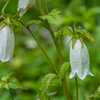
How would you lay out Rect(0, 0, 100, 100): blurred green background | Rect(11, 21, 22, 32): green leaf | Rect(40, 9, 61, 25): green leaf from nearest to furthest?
Rect(40, 9, 61, 25): green leaf < Rect(11, 21, 22, 32): green leaf < Rect(0, 0, 100, 100): blurred green background

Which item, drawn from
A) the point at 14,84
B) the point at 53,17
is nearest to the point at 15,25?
the point at 53,17

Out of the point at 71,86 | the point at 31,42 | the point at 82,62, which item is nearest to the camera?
the point at 82,62

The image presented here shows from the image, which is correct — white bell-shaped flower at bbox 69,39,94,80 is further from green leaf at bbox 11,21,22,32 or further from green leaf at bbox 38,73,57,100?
green leaf at bbox 11,21,22,32

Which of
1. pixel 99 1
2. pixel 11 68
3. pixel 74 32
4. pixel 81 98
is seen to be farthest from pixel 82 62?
pixel 99 1

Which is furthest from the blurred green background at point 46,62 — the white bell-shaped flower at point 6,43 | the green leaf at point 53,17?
the white bell-shaped flower at point 6,43

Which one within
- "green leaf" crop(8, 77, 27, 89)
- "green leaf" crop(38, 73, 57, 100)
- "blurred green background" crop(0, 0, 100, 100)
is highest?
"green leaf" crop(8, 77, 27, 89)

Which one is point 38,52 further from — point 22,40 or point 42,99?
point 42,99

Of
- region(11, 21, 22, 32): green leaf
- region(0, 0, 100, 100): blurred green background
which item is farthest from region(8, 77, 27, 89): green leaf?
region(0, 0, 100, 100): blurred green background

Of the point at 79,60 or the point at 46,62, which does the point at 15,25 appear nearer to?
the point at 79,60
